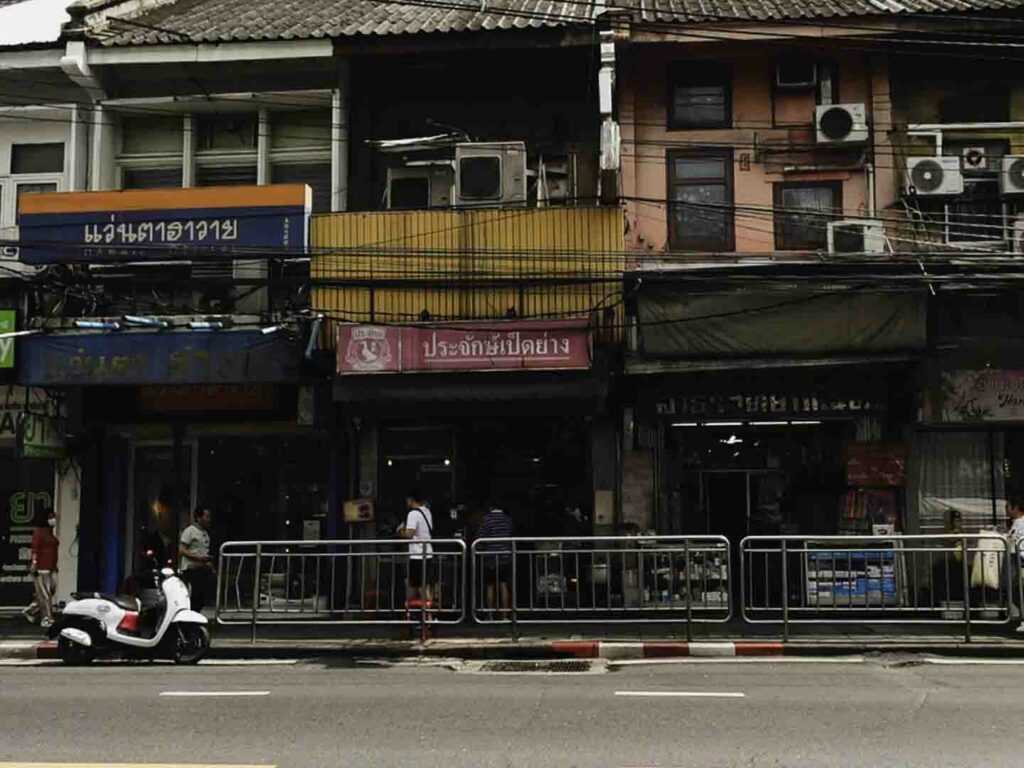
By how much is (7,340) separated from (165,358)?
8.33 feet

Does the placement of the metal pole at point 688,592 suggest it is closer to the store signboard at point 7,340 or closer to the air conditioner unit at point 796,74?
the air conditioner unit at point 796,74

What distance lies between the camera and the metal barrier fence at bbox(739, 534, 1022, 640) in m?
12.2

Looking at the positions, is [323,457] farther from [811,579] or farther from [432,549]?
[811,579]

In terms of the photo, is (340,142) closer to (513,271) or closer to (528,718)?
(513,271)

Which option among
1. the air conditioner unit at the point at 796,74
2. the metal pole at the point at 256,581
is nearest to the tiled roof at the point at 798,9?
the air conditioner unit at the point at 796,74

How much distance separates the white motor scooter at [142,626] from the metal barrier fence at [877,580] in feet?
20.6

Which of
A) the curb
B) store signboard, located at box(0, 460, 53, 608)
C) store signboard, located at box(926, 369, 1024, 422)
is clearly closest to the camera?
the curb

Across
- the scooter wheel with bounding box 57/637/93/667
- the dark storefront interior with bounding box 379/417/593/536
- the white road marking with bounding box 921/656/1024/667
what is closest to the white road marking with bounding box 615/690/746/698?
the white road marking with bounding box 921/656/1024/667

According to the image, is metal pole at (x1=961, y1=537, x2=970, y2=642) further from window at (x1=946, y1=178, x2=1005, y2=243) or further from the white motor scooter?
the white motor scooter

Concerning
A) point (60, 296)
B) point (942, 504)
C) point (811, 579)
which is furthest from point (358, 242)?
point (942, 504)

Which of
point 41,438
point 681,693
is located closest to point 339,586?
point 681,693

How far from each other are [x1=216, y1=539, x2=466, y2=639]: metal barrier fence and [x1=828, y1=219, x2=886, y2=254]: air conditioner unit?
24.7 ft

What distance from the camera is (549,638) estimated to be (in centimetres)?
1291

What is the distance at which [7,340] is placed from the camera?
16.4 m
